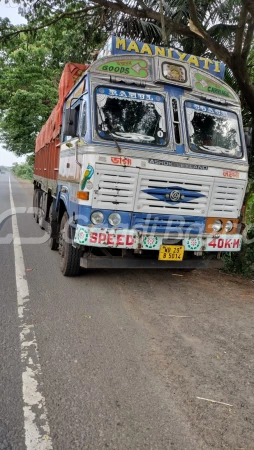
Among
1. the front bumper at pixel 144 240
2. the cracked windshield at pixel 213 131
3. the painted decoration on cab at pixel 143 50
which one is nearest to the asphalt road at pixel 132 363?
the front bumper at pixel 144 240

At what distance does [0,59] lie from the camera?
618 inches

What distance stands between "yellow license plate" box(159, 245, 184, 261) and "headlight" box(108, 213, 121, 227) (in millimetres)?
706

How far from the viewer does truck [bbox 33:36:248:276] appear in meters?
4.59

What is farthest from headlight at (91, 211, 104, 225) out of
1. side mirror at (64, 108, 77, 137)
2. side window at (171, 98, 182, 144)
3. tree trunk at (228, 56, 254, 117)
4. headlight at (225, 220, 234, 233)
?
tree trunk at (228, 56, 254, 117)

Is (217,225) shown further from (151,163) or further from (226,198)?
(151,163)

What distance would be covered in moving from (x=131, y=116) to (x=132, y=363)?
3133mm

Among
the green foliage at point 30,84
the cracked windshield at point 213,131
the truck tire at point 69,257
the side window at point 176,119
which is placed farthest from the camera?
the green foliage at point 30,84

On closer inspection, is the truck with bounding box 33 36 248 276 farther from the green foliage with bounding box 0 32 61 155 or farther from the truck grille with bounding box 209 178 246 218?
the green foliage with bounding box 0 32 61 155

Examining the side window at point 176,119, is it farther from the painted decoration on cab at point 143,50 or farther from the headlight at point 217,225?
the headlight at point 217,225

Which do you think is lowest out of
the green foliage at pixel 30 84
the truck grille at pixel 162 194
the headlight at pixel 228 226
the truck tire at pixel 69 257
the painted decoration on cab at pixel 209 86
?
the truck tire at pixel 69 257

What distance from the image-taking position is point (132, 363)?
326 centimetres

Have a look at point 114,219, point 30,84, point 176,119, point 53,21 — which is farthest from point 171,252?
point 30,84

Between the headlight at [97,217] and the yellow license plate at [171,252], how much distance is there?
920 mm

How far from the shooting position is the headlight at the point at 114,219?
183 inches
